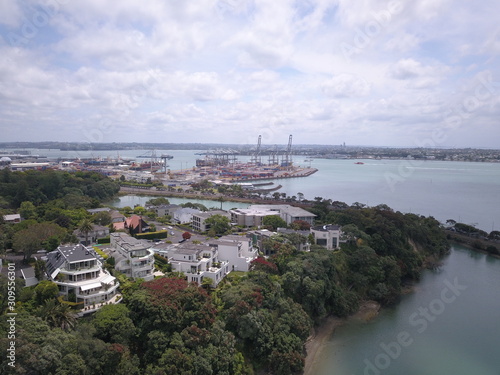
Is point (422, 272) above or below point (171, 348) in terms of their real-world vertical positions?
below

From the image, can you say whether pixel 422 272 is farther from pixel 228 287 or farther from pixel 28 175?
pixel 28 175

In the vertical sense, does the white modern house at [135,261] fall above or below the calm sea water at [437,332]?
above

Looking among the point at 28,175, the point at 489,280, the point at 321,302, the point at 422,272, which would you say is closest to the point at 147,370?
the point at 321,302

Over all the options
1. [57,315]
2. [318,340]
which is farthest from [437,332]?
[57,315]

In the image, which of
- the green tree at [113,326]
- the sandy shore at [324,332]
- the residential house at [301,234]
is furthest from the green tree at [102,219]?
the sandy shore at [324,332]

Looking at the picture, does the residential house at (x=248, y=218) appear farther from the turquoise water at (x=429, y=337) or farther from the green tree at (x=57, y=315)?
the green tree at (x=57, y=315)

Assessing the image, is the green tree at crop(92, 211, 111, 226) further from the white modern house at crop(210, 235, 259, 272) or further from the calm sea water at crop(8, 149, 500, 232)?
the calm sea water at crop(8, 149, 500, 232)
